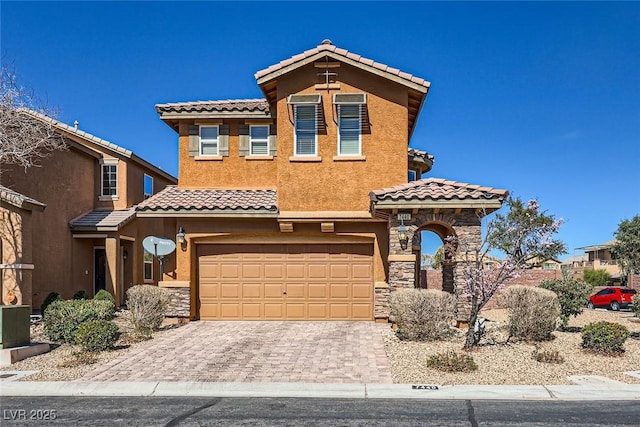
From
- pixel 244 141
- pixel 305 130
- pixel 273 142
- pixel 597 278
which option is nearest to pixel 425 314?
pixel 305 130

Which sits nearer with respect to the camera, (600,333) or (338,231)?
(600,333)

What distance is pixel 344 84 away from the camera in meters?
16.3

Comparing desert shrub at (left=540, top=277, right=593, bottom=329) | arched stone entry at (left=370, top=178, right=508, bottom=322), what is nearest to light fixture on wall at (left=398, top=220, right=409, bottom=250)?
arched stone entry at (left=370, top=178, right=508, bottom=322)

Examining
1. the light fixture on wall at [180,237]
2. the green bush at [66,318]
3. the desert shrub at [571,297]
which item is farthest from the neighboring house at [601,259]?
the green bush at [66,318]

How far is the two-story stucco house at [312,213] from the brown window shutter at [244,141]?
1.49 meters

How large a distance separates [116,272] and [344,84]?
39.1 ft

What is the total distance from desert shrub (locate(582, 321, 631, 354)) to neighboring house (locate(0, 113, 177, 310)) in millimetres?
15212

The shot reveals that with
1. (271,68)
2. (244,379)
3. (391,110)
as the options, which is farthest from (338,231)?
(244,379)

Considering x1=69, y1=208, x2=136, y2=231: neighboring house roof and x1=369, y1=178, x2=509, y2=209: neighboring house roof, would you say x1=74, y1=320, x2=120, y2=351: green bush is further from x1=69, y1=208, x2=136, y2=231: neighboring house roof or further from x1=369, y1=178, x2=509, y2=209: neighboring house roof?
x1=69, y1=208, x2=136, y2=231: neighboring house roof

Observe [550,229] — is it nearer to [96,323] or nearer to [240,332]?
[240,332]

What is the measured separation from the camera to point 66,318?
12625 mm

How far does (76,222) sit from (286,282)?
990cm

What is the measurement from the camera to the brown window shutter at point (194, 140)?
17.7 meters

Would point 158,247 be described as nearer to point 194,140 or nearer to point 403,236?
point 194,140
